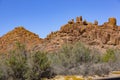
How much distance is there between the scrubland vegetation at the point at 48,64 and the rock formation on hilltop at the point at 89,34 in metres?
58.7

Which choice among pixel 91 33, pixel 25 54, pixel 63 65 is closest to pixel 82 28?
pixel 91 33

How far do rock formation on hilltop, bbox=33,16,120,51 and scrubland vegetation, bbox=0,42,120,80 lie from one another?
5865 cm

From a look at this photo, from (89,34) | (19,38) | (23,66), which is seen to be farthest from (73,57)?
(89,34)

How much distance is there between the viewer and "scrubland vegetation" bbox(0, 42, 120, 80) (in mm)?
43906

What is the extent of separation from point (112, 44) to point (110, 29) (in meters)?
8.89

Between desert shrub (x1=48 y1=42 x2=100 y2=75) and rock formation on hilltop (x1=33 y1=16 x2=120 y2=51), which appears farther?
rock formation on hilltop (x1=33 y1=16 x2=120 y2=51)

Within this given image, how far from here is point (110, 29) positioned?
474ft

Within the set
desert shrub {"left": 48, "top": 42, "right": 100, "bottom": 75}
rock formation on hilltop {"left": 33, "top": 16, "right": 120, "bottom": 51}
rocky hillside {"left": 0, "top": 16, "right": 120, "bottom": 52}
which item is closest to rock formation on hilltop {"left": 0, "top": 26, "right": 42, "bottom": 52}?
rocky hillside {"left": 0, "top": 16, "right": 120, "bottom": 52}

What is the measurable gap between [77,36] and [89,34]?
20.2ft

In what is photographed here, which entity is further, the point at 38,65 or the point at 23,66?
the point at 38,65

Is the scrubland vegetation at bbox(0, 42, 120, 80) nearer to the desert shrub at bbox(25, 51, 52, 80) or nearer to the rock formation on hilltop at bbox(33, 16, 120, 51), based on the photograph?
the desert shrub at bbox(25, 51, 52, 80)

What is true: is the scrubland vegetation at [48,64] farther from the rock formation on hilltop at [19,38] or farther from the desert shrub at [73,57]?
the rock formation on hilltop at [19,38]

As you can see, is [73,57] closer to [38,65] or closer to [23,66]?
[38,65]

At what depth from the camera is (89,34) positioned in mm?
139375
